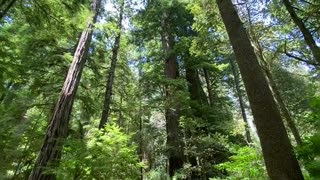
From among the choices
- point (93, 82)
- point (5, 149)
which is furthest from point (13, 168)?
point (93, 82)

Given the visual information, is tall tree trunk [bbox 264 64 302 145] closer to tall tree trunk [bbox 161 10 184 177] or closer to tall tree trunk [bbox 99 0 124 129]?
tall tree trunk [bbox 161 10 184 177]

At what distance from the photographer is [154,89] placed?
12109 mm

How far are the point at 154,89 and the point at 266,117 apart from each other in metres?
8.08

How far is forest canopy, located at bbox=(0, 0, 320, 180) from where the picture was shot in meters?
4.81

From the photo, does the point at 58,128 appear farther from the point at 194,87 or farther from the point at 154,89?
the point at 194,87

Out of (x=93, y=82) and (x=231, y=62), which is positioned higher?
(x=231, y=62)

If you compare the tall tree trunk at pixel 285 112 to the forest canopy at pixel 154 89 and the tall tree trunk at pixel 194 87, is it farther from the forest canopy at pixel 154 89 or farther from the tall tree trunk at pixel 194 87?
the tall tree trunk at pixel 194 87

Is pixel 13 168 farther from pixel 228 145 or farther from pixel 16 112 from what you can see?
pixel 228 145

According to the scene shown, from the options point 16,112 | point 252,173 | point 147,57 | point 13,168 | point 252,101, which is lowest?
point 252,173

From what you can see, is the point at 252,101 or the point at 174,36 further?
the point at 174,36

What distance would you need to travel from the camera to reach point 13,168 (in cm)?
1001

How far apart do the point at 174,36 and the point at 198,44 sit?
4.50 m

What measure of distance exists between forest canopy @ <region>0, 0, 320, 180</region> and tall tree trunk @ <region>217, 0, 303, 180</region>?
0.05 feet

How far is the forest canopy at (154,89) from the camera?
481 centimetres
